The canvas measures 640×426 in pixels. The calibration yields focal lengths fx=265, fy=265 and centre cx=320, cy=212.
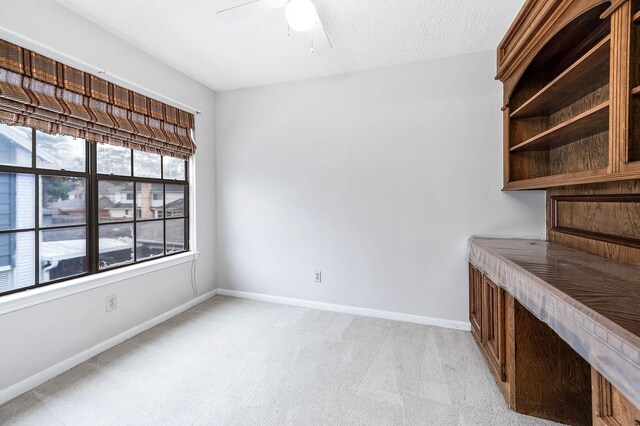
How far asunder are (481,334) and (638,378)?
1501 millimetres

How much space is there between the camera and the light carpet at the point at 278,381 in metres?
1.54

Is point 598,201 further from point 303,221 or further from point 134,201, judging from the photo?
point 134,201

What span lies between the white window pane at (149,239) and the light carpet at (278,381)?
0.74 m

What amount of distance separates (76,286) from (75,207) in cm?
62

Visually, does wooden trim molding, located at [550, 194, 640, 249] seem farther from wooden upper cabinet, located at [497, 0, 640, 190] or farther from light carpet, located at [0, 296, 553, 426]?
light carpet, located at [0, 296, 553, 426]

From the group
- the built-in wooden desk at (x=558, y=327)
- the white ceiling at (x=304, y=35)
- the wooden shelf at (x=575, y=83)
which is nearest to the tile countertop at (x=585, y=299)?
the built-in wooden desk at (x=558, y=327)

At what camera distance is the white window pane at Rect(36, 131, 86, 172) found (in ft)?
6.28

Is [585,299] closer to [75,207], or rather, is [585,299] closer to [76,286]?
[76,286]

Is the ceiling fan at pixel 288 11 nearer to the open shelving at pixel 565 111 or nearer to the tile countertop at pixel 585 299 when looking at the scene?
the open shelving at pixel 565 111

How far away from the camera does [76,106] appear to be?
1.97 meters

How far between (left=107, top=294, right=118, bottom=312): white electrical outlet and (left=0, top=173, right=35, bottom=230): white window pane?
2.56 ft

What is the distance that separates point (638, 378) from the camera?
739mm

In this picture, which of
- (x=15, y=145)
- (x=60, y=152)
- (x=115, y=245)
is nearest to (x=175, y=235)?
(x=115, y=245)

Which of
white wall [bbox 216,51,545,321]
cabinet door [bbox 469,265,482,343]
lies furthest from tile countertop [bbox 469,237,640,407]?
white wall [bbox 216,51,545,321]
